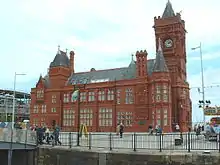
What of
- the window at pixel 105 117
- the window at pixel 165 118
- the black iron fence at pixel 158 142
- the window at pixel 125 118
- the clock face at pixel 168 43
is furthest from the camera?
the clock face at pixel 168 43

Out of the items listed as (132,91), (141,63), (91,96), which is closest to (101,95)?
(91,96)

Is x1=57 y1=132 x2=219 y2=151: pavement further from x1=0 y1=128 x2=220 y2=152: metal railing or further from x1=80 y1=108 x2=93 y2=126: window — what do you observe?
x1=80 y1=108 x2=93 y2=126: window

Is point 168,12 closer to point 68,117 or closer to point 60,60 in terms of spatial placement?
point 60,60

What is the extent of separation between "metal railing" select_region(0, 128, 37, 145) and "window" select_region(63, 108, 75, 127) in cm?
4728

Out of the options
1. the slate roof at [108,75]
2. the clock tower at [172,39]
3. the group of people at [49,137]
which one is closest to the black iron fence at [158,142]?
the group of people at [49,137]

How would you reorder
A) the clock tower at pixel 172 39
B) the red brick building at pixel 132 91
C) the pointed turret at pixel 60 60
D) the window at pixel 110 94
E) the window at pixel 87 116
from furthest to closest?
the pointed turret at pixel 60 60, the window at pixel 87 116, the window at pixel 110 94, the clock tower at pixel 172 39, the red brick building at pixel 132 91

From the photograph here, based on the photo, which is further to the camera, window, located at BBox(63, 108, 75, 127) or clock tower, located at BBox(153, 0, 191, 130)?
window, located at BBox(63, 108, 75, 127)

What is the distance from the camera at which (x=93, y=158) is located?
2147 cm

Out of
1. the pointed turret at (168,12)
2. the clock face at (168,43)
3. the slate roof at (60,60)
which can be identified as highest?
the pointed turret at (168,12)

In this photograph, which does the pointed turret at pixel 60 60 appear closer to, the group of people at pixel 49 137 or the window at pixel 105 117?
the window at pixel 105 117

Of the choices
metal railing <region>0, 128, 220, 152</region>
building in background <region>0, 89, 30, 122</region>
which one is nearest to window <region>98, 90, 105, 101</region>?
building in background <region>0, 89, 30, 122</region>

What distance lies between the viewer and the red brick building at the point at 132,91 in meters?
61.8

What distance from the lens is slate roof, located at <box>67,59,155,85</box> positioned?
69.1 meters

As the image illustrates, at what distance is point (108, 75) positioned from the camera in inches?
2879
